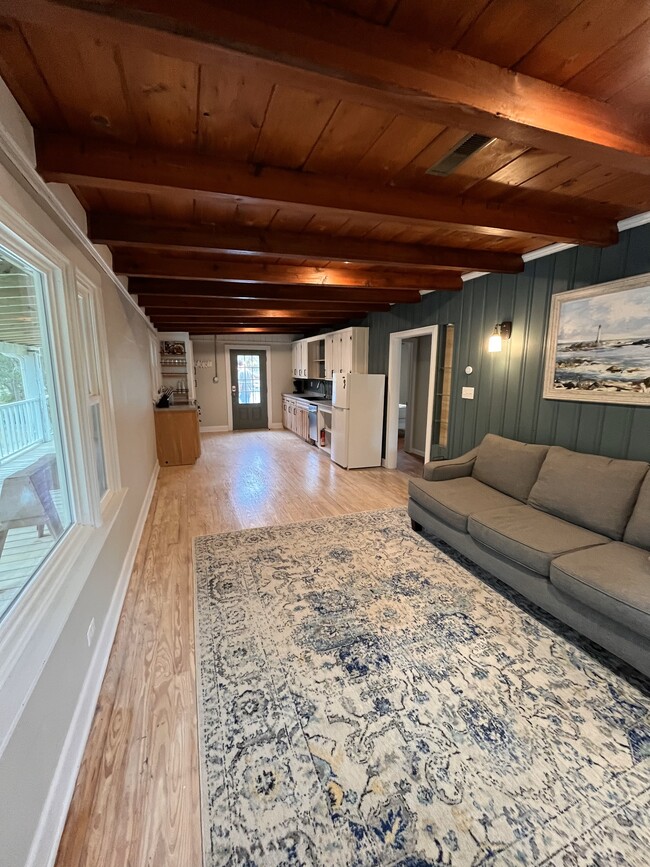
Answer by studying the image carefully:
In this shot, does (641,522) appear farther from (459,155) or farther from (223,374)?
(223,374)

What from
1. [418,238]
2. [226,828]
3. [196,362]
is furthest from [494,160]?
[196,362]

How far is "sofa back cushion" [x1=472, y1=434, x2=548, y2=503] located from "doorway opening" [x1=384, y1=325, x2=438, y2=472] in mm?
1185

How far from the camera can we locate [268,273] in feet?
10.8

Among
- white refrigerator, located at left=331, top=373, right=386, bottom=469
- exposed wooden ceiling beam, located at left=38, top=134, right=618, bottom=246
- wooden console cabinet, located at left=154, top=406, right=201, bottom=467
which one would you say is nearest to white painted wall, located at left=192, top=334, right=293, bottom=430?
wooden console cabinet, located at left=154, top=406, right=201, bottom=467

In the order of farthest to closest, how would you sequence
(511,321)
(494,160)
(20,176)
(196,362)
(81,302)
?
(196,362) → (511,321) → (81,302) → (494,160) → (20,176)

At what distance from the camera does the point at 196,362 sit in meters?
8.34

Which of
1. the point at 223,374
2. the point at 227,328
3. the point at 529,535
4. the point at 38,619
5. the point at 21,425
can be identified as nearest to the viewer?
the point at 38,619

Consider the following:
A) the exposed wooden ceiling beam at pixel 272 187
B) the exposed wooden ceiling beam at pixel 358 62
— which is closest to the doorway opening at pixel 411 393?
the exposed wooden ceiling beam at pixel 272 187

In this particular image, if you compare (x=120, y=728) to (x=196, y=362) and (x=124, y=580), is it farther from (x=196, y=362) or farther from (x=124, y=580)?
(x=196, y=362)

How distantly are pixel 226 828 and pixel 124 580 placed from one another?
5.43 ft

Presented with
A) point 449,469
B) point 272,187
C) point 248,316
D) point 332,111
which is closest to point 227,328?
point 248,316

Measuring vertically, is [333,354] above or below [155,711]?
above

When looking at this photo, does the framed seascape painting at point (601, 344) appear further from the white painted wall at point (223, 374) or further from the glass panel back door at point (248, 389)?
the glass panel back door at point (248, 389)

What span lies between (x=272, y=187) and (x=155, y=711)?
8.04 ft
